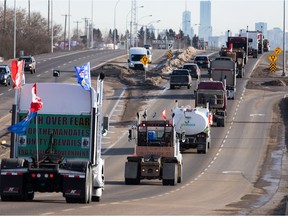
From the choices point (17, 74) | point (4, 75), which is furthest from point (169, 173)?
point (4, 75)

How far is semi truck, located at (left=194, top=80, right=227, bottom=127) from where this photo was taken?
60.0 meters

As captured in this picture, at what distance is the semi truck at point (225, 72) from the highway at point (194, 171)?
1.41 meters

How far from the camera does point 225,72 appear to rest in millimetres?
73062

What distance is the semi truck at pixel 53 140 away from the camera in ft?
81.2

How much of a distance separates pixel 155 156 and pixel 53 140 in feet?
37.7

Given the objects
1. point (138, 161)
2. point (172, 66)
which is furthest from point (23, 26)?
point (138, 161)

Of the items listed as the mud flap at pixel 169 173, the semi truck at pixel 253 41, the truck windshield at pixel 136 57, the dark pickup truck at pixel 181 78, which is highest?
the semi truck at pixel 253 41

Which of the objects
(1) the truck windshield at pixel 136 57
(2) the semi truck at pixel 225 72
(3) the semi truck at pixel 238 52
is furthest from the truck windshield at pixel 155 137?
(1) the truck windshield at pixel 136 57

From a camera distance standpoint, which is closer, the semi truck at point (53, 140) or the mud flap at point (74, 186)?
the mud flap at point (74, 186)

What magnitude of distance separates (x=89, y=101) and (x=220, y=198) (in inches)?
320

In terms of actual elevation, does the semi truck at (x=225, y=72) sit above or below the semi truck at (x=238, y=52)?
below

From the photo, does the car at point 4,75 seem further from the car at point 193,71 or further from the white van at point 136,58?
the white van at point 136,58

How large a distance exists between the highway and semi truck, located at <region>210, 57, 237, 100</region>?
1.41 metres

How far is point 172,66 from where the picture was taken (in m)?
106
